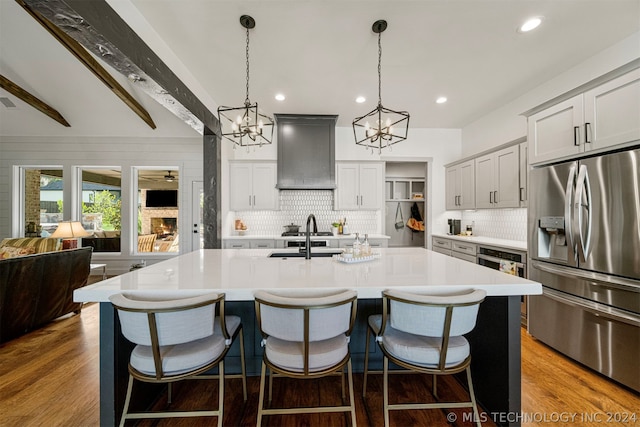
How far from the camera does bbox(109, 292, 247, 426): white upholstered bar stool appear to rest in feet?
4.00

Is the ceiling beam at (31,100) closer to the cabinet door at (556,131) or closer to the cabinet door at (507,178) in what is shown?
the cabinet door at (556,131)

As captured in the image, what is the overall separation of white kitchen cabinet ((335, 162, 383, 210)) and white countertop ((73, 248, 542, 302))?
2727 millimetres

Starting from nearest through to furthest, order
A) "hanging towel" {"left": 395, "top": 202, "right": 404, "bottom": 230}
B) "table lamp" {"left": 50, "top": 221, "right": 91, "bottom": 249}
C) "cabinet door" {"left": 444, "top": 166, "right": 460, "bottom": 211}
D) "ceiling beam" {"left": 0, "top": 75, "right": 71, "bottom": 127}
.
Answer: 1. "table lamp" {"left": 50, "top": 221, "right": 91, "bottom": 249}
2. "ceiling beam" {"left": 0, "top": 75, "right": 71, "bottom": 127}
3. "cabinet door" {"left": 444, "top": 166, "right": 460, "bottom": 211}
4. "hanging towel" {"left": 395, "top": 202, "right": 404, "bottom": 230}

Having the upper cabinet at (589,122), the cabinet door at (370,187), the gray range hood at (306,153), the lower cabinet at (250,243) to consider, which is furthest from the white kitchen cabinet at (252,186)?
the upper cabinet at (589,122)

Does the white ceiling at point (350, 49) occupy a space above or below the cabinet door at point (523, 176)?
above

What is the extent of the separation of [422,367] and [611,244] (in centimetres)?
188

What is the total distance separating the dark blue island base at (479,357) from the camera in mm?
1441

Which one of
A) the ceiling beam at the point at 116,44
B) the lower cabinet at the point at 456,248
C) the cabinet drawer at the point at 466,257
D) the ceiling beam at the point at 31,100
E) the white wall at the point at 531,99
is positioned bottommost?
the cabinet drawer at the point at 466,257

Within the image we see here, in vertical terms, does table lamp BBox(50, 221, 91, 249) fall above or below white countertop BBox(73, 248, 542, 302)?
above

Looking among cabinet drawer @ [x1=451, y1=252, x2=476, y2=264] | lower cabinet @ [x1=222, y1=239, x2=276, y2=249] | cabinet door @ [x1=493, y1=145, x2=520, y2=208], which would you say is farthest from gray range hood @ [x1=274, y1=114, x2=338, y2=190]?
cabinet door @ [x1=493, y1=145, x2=520, y2=208]

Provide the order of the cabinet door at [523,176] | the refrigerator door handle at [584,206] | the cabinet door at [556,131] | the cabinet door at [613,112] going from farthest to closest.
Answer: the cabinet door at [523,176]
the cabinet door at [556,131]
the refrigerator door handle at [584,206]
the cabinet door at [613,112]

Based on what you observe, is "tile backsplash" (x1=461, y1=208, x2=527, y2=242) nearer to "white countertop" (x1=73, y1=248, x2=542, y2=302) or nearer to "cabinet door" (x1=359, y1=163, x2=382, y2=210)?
"cabinet door" (x1=359, y1=163, x2=382, y2=210)

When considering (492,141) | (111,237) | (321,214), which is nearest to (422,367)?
(321,214)

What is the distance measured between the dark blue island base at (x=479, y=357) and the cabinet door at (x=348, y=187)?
9.79 feet
